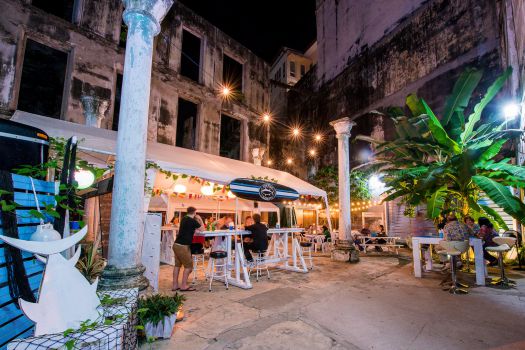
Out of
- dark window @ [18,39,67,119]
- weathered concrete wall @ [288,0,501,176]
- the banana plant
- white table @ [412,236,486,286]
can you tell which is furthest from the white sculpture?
weathered concrete wall @ [288,0,501,176]

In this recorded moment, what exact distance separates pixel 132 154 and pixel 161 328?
7.70ft

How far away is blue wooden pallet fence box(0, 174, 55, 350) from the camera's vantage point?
197 cm

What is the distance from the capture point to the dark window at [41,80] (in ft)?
36.8

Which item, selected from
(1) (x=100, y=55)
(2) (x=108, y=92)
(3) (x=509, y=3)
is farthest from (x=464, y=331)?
(1) (x=100, y=55)

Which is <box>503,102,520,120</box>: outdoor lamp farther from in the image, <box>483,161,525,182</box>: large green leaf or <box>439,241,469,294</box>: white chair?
<box>439,241,469,294</box>: white chair

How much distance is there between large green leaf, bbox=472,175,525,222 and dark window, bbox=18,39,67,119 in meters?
14.1

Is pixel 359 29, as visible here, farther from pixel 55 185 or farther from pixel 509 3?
pixel 55 185

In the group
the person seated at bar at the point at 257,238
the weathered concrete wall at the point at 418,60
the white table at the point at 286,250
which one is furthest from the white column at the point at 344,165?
the weathered concrete wall at the point at 418,60

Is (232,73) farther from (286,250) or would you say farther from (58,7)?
(286,250)

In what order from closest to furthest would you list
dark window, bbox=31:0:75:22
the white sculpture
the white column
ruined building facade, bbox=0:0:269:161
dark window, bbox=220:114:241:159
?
the white sculpture < ruined building facade, bbox=0:0:269:161 < the white column < dark window, bbox=31:0:75:22 < dark window, bbox=220:114:241:159

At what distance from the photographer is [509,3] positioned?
26.6ft

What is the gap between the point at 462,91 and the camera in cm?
724

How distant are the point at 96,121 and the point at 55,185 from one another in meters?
7.24

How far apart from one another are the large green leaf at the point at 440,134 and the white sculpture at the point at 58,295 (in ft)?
24.3
